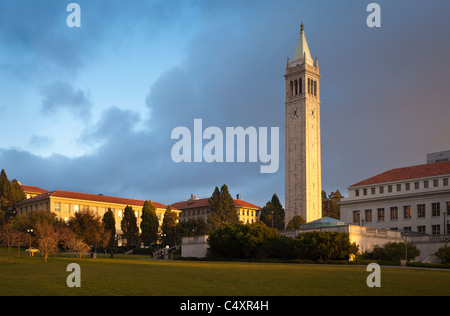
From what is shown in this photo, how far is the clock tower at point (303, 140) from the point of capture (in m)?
104

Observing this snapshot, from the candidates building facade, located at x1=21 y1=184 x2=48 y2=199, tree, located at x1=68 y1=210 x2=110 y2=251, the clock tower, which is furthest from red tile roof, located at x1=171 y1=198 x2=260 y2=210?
tree, located at x1=68 y1=210 x2=110 y2=251

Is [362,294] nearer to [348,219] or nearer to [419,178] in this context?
[419,178]

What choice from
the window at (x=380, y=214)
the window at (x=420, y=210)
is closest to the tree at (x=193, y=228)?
the window at (x=380, y=214)

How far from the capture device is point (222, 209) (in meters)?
100

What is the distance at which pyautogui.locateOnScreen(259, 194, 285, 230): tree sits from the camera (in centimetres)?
10738

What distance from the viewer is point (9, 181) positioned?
104375 millimetres

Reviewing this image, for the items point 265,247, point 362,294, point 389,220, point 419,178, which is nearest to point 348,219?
point 389,220

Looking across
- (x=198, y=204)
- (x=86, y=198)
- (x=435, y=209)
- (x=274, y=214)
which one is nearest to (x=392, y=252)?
(x=435, y=209)

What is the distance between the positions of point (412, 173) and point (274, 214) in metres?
37.8

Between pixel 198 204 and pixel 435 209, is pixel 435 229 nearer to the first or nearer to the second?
pixel 435 209

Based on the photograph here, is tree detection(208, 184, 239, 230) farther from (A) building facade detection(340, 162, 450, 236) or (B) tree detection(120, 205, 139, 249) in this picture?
(A) building facade detection(340, 162, 450, 236)

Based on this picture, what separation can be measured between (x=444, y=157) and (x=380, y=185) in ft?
61.4

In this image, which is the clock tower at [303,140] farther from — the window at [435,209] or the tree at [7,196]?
the tree at [7,196]

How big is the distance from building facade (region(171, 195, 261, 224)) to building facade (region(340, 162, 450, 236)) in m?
55.6
